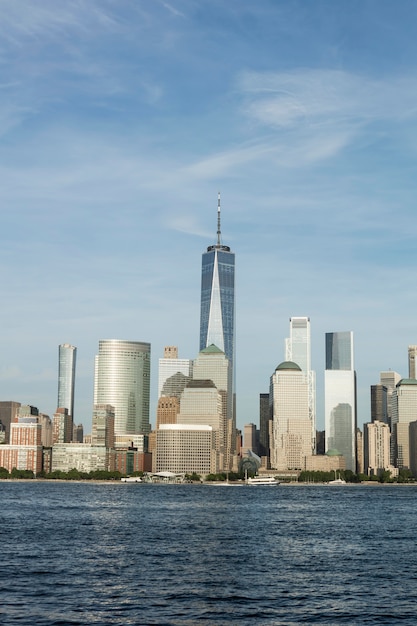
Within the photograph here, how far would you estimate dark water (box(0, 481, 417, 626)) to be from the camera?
58.1 m

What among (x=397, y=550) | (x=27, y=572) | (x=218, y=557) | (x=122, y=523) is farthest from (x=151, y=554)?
(x=122, y=523)

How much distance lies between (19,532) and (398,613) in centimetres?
6811

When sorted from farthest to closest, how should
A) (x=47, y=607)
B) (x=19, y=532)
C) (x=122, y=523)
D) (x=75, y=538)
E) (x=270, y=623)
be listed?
(x=122, y=523)
(x=19, y=532)
(x=75, y=538)
(x=47, y=607)
(x=270, y=623)

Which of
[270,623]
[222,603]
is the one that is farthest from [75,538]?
[270,623]

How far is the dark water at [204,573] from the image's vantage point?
191 ft

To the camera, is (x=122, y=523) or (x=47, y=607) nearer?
(x=47, y=607)

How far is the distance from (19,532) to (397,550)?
48.5m

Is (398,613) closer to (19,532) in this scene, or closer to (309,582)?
(309,582)

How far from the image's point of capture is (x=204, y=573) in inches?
3000

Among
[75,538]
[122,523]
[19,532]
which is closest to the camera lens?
[75,538]

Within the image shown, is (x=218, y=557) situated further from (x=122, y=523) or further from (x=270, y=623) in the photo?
(x=122, y=523)

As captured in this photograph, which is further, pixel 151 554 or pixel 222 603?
pixel 151 554

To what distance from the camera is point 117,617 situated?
56.3 meters

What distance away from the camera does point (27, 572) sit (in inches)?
2955
